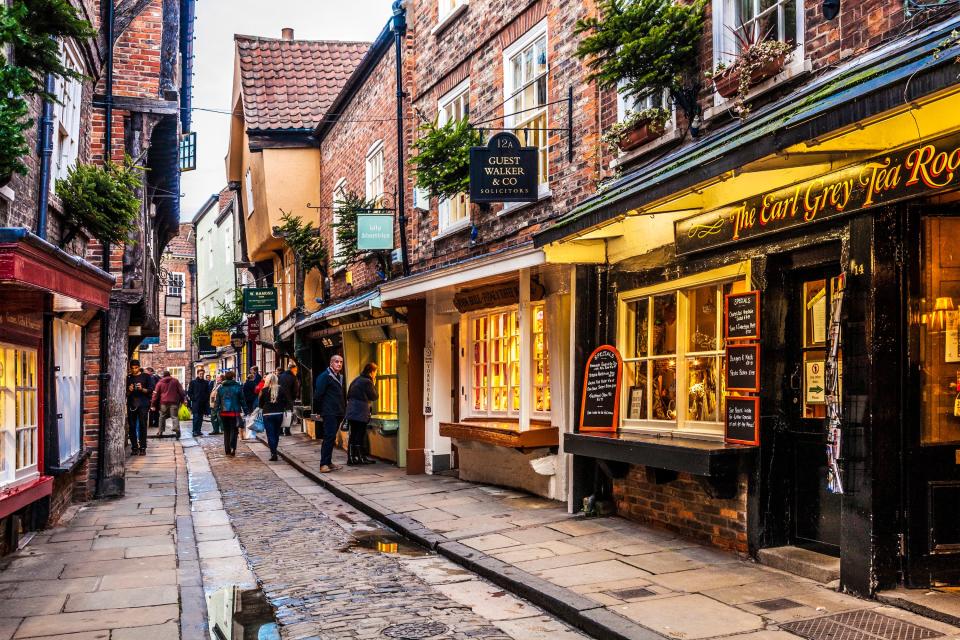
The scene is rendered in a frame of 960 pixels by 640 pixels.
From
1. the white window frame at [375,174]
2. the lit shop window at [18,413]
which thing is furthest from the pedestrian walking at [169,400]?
the lit shop window at [18,413]

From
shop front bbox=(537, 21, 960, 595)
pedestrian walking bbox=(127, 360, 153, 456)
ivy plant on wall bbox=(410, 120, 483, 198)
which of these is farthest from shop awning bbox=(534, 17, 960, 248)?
pedestrian walking bbox=(127, 360, 153, 456)

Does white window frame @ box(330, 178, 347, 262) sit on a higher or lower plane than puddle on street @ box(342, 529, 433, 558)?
higher

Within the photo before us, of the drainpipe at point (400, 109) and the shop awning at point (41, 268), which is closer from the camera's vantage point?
the shop awning at point (41, 268)

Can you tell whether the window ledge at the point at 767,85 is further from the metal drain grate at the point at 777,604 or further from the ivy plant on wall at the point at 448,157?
the ivy plant on wall at the point at 448,157

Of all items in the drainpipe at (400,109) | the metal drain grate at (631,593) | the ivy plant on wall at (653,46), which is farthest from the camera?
the drainpipe at (400,109)

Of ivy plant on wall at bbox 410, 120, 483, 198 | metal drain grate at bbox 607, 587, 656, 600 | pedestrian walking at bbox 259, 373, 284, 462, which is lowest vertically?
metal drain grate at bbox 607, 587, 656, 600

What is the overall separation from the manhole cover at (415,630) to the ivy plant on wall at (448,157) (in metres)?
7.90

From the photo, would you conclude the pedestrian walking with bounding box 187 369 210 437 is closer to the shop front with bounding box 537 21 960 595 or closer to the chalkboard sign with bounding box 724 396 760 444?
the shop front with bounding box 537 21 960 595

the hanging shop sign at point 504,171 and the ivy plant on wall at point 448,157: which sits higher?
the ivy plant on wall at point 448,157

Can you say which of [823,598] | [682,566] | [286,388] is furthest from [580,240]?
[286,388]

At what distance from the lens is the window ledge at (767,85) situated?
7160 millimetres

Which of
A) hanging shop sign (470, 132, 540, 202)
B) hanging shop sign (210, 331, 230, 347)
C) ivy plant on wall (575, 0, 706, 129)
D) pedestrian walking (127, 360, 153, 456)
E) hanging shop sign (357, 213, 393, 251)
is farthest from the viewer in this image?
hanging shop sign (210, 331, 230, 347)

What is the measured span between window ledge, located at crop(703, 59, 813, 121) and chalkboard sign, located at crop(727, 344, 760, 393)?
2.06 m

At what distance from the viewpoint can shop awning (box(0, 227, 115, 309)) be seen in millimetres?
5770
